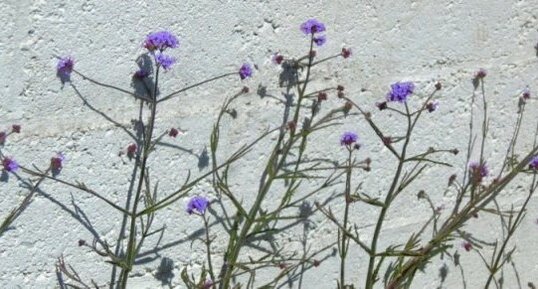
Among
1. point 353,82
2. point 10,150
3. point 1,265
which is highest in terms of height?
point 353,82

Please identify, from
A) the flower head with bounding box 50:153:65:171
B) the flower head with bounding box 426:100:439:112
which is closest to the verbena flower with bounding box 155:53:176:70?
the flower head with bounding box 50:153:65:171

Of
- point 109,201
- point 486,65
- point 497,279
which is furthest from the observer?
point 497,279

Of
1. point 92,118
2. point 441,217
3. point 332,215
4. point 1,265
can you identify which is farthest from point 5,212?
point 441,217

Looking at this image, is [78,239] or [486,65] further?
[486,65]

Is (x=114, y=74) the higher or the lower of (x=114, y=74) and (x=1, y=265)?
the higher

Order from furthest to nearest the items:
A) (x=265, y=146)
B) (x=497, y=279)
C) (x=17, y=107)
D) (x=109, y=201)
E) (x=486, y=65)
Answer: (x=497, y=279) < (x=486, y=65) < (x=265, y=146) < (x=109, y=201) < (x=17, y=107)

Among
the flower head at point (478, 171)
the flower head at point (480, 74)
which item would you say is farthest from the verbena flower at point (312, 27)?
the flower head at point (478, 171)

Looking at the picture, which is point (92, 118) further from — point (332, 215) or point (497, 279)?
point (497, 279)

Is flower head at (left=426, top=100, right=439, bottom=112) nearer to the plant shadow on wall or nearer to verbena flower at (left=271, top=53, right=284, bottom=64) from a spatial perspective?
the plant shadow on wall
